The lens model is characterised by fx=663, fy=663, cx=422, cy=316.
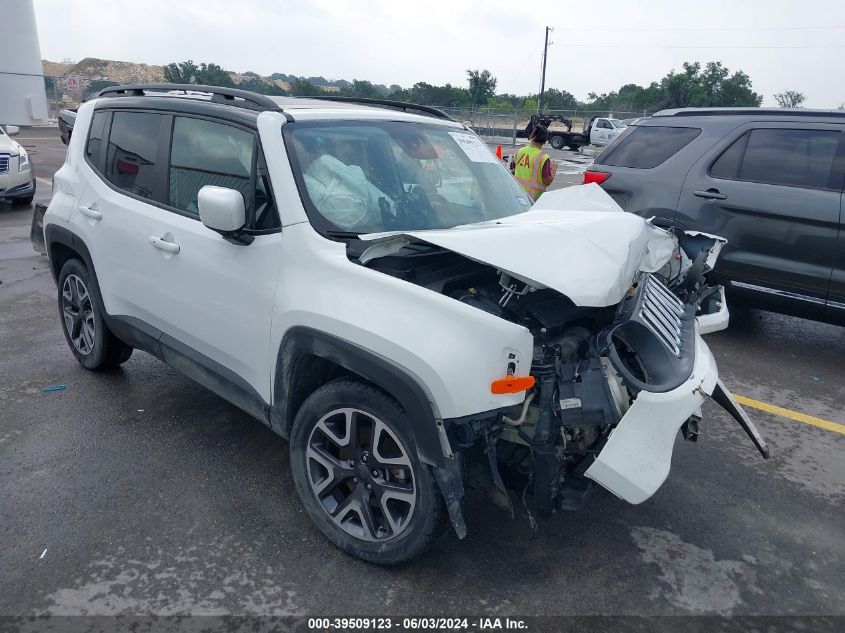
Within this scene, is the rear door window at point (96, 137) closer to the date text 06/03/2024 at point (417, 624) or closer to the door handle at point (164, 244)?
the door handle at point (164, 244)

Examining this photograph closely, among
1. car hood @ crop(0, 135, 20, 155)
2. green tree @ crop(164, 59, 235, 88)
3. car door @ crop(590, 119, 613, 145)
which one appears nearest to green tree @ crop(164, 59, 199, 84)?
green tree @ crop(164, 59, 235, 88)

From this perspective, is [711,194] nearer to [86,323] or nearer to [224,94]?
[224,94]

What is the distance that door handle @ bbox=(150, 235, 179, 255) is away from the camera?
135 inches

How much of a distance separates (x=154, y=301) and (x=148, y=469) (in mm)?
915

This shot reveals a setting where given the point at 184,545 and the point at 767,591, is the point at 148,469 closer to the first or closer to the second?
the point at 184,545

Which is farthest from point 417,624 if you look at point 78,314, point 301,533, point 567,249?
point 78,314

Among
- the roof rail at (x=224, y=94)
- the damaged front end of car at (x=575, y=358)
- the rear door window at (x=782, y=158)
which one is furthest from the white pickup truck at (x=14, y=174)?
the rear door window at (x=782, y=158)

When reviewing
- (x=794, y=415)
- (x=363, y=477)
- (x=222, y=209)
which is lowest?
(x=794, y=415)

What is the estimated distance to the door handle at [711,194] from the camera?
18.2 feet

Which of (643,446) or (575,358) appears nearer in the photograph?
(643,446)

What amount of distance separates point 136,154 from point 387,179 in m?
1.67

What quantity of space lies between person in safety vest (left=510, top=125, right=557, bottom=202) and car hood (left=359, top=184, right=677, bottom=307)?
4534mm

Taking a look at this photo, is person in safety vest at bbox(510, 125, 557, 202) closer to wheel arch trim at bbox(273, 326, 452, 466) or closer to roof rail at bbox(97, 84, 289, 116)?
roof rail at bbox(97, 84, 289, 116)

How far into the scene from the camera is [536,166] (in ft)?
24.5
